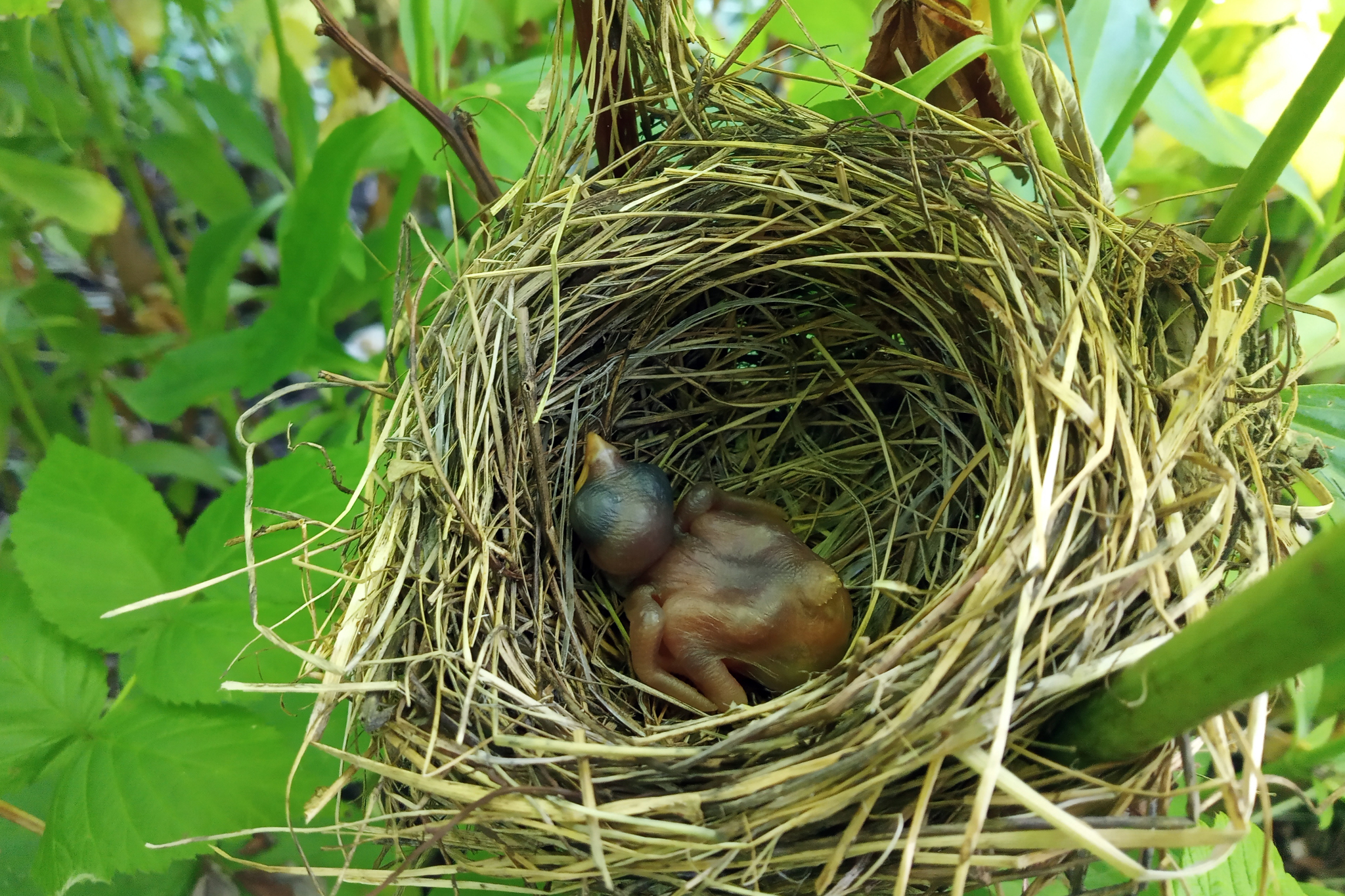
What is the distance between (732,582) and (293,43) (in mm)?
1186

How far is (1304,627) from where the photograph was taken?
0.32 meters

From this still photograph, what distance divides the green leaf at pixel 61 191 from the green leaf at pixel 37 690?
46cm

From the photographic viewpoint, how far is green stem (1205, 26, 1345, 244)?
51 centimetres

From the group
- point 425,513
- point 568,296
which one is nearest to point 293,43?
point 568,296

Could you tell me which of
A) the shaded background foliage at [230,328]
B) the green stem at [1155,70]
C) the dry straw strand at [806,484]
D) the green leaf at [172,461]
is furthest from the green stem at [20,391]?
the green stem at [1155,70]

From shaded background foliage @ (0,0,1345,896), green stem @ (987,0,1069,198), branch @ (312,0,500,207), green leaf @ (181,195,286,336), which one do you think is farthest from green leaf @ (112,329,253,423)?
green stem @ (987,0,1069,198)

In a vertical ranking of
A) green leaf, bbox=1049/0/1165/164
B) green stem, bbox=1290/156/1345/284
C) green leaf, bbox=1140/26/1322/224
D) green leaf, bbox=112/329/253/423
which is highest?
green leaf, bbox=1049/0/1165/164

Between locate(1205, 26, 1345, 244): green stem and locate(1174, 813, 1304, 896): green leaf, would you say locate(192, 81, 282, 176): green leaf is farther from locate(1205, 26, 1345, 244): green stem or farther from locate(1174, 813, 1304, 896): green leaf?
locate(1174, 813, 1304, 896): green leaf

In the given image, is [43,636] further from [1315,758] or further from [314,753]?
[1315,758]

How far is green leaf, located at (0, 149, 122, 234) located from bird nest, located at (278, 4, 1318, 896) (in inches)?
18.7

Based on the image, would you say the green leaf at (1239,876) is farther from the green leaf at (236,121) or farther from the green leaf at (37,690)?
the green leaf at (236,121)

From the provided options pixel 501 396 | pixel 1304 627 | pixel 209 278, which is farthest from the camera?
pixel 209 278

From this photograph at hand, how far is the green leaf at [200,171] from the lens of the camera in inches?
46.1

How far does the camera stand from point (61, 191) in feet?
3.02
